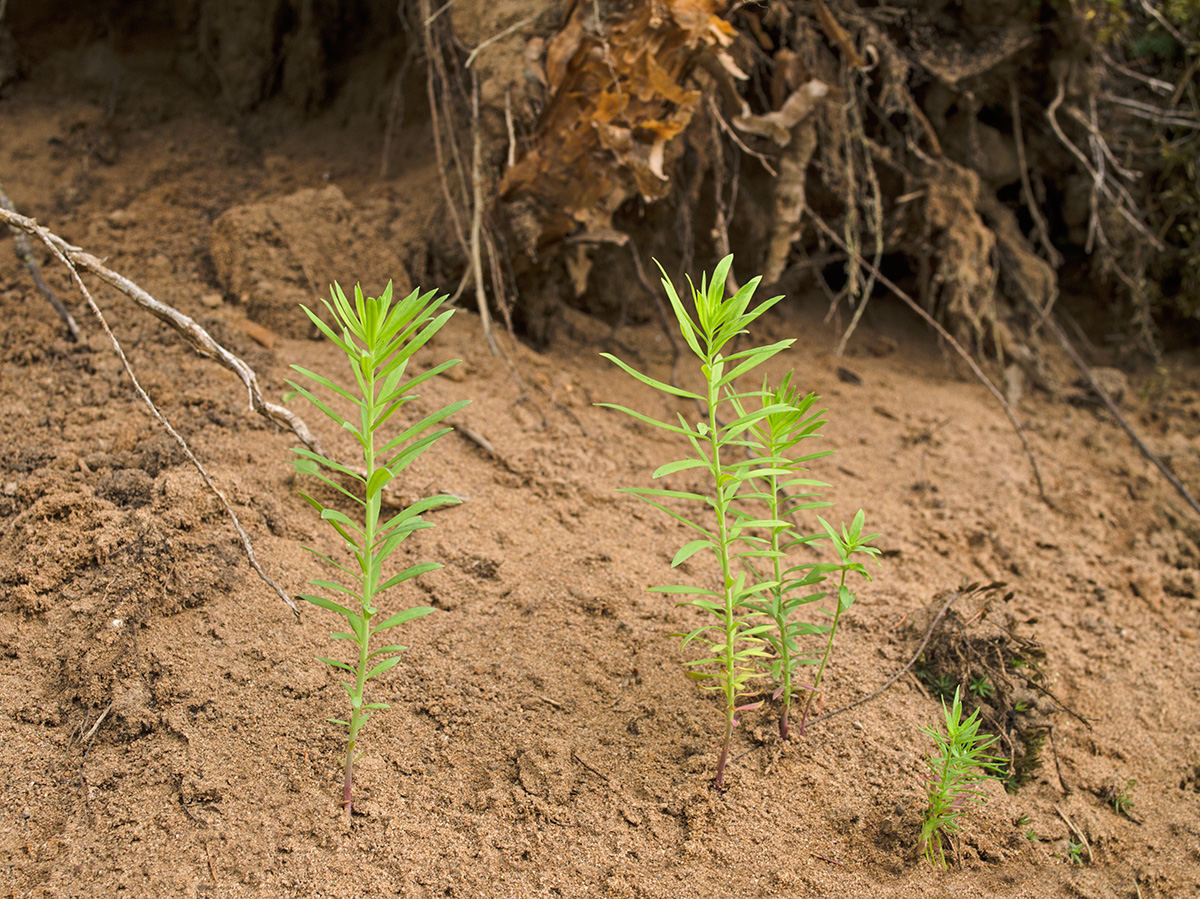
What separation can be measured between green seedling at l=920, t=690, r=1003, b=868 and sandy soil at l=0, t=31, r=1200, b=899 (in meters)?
0.06

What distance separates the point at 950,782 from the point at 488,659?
1.01 metres

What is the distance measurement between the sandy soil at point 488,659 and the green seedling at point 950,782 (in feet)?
0.19

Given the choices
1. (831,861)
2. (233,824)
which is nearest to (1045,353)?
(831,861)

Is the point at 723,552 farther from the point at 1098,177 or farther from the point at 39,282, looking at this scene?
the point at 1098,177

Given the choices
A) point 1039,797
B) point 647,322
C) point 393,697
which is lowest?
point 1039,797

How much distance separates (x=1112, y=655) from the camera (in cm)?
242

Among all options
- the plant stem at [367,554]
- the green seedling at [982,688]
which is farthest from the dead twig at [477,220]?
the green seedling at [982,688]

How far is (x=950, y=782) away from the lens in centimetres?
157

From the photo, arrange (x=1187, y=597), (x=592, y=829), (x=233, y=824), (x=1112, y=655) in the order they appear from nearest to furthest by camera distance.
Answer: (x=233, y=824), (x=592, y=829), (x=1112, y=655), (x=1187, y=597)

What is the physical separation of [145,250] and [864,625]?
9.02 feet

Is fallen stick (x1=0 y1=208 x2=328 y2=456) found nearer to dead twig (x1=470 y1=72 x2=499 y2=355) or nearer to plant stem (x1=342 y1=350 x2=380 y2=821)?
plant stem (x1=342 y1=350 x2=380 y2=821)

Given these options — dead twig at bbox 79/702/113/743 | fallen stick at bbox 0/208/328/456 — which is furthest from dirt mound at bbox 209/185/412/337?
dead twig at bbox 79/702/113/743

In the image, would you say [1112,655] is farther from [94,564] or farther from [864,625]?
[94,564]

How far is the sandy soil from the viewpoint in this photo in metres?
1.52
